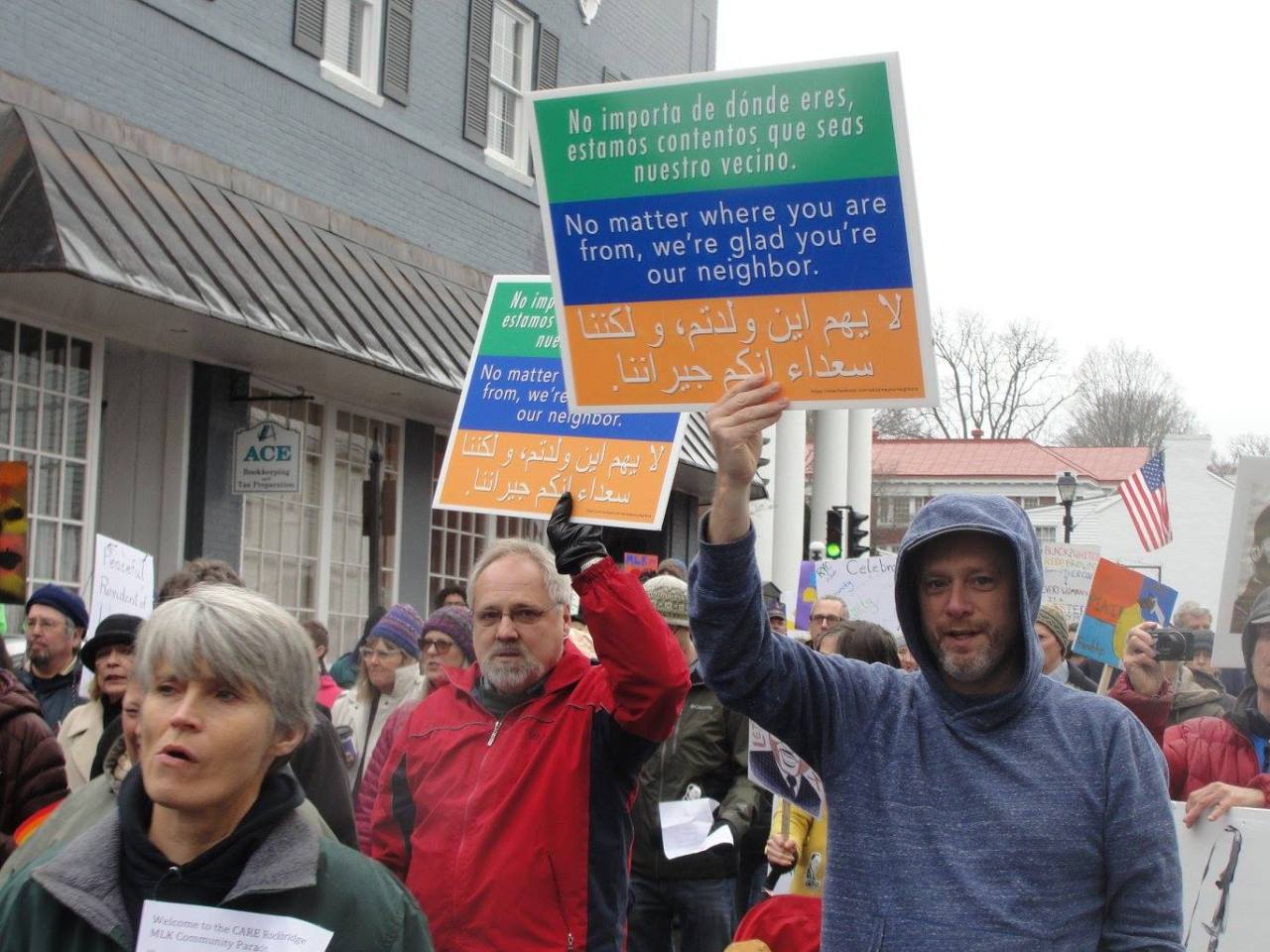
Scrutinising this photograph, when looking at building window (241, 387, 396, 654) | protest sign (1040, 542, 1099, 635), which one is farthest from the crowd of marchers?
building window (241, 387, 396, 654)

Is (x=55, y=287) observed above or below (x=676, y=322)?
above

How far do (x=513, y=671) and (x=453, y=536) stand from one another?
514 inches

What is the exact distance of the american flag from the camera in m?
27.0

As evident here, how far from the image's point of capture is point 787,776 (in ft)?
16.6

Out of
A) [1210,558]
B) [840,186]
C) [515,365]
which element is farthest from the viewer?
[1210,558]

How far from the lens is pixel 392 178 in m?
15.7

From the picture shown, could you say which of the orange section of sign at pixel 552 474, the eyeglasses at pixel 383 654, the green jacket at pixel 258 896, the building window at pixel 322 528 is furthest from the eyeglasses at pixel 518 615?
the building window at pixel 322 528

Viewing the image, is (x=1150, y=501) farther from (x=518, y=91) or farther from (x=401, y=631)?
(x=401, y=631)

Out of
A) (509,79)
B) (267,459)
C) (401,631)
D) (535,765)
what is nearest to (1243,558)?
(535,765)

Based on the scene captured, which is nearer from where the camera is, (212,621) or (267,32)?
(212,621)

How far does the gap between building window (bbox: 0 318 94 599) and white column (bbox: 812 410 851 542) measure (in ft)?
63.8

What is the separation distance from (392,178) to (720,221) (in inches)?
477

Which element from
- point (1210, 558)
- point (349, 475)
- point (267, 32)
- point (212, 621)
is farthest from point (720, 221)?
point (1210, 558)

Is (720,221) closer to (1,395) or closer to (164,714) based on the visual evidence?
Result: (164,714)
